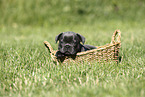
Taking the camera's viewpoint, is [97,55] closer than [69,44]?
Yes

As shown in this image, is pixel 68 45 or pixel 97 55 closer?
pixel 97 55

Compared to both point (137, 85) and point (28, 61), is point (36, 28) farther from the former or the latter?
point (137, 85)

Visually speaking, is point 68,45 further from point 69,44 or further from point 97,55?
point 97,55

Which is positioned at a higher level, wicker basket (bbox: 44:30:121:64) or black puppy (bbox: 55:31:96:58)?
black puppy (bbox: 55:31:96:58)

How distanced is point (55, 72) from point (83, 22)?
9.11 meters

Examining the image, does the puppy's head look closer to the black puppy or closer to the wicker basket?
the black puppy

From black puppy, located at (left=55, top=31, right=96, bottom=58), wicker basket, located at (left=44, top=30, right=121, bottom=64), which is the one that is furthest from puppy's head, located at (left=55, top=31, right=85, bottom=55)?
wicker basket, located at (left=44, top=30, right=121, bottom=64)

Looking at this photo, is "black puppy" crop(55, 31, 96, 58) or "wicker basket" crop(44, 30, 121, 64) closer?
"wicker basket" crop(44, 30, 121, 64)

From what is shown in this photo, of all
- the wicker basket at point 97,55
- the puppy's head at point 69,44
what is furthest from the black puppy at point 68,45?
the wicker basket at point 97,55

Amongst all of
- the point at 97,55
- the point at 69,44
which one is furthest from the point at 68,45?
the point at 97,55

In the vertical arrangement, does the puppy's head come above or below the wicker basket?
above

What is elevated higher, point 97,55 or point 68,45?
point 68,45

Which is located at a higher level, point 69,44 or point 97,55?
point 69,44

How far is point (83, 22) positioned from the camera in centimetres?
1211
